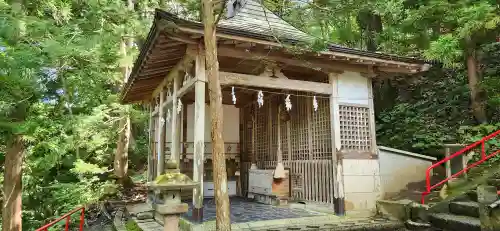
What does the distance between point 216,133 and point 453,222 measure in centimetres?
515

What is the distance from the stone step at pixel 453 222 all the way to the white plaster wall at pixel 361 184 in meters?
1.53

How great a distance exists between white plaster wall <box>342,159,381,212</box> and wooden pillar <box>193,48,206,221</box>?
3610mm

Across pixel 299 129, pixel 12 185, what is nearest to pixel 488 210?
pixel 299 129

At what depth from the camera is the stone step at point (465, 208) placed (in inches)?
266

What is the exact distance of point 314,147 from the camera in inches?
387

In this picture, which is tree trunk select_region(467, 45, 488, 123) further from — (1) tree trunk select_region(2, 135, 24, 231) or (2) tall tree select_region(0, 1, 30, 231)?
(1) tree trunk select_region(2, 135, 24, 231)

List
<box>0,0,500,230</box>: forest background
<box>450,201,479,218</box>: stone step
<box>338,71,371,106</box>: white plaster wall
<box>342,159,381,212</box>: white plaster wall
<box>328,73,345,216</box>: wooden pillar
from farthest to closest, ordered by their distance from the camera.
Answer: <box>338,71,371,106</box>: white plaster wall
<box>342,159,381,212</box>: white plaster wall
<box>328,73,345,216</box>: wooden pillar
<box>0,0,500,230</box>: forest background
<box>450,201,479,218</box>: stone step

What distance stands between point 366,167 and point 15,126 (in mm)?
8459

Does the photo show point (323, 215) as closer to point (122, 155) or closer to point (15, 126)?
point (15, 126)

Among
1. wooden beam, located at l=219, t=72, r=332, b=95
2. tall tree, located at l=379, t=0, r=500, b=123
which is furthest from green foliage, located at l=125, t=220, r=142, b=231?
tall tree, located at l=379, t=0, r=500, b=123

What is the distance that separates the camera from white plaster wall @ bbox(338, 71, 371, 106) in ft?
28.7

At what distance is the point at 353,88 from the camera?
8914 millimetres

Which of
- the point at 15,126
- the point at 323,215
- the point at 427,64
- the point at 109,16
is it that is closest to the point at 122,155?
the point at 109,16

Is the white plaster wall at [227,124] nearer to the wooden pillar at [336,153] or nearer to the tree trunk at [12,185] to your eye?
the tree trunk at [12,185]
